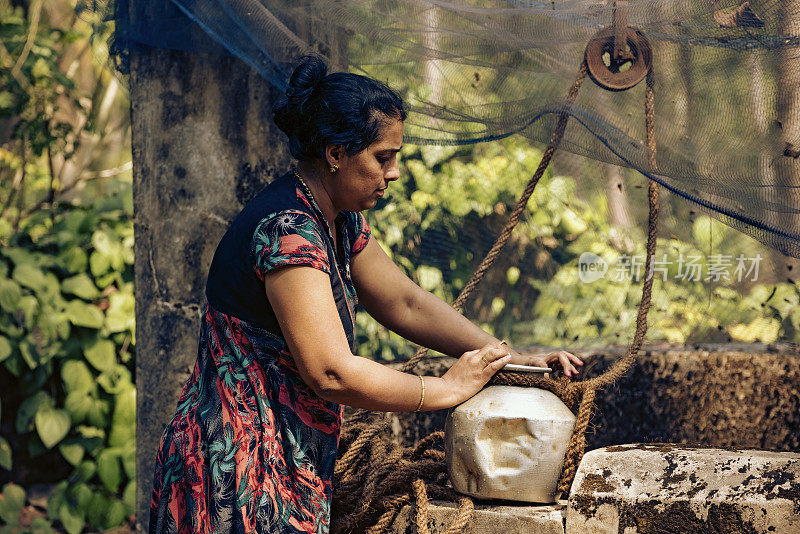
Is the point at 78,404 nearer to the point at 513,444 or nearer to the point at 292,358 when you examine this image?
the point at 292,358

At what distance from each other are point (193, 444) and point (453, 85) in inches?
48.5

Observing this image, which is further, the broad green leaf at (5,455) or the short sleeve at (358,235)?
the broad green leaf at (5,455)

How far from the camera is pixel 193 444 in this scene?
1.87 m

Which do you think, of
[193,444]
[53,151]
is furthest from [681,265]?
[53,151]

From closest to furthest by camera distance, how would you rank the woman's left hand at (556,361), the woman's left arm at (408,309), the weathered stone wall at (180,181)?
the woman's left hand at (556,361) < the woman's left arm at (408,309) < the weathered stone wall at (180,181)

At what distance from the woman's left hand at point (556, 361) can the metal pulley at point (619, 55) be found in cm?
73

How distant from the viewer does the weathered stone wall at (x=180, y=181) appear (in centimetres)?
264

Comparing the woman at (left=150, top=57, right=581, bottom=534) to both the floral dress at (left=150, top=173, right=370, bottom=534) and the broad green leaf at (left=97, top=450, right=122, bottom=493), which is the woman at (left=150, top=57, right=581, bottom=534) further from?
the broad green leaf at (left=97, top=450, right=122, bottom=493)

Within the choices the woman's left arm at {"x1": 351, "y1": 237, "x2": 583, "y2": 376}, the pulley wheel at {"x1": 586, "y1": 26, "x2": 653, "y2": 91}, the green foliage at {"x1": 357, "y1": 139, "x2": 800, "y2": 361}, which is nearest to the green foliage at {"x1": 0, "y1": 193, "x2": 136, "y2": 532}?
the green foliage at {"x1": 357, "y1": 139, "x2": 800, "y2": 361}

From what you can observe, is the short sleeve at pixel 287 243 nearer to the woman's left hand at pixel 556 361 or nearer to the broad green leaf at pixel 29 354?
the woman's left hand at pixel 556 361

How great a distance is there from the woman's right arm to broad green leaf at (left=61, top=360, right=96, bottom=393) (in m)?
2.60

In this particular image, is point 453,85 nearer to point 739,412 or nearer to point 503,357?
point 503,357

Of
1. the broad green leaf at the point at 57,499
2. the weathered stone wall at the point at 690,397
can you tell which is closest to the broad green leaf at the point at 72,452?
the broad green leaf at the point at 57,499

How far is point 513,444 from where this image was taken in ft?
6.15
